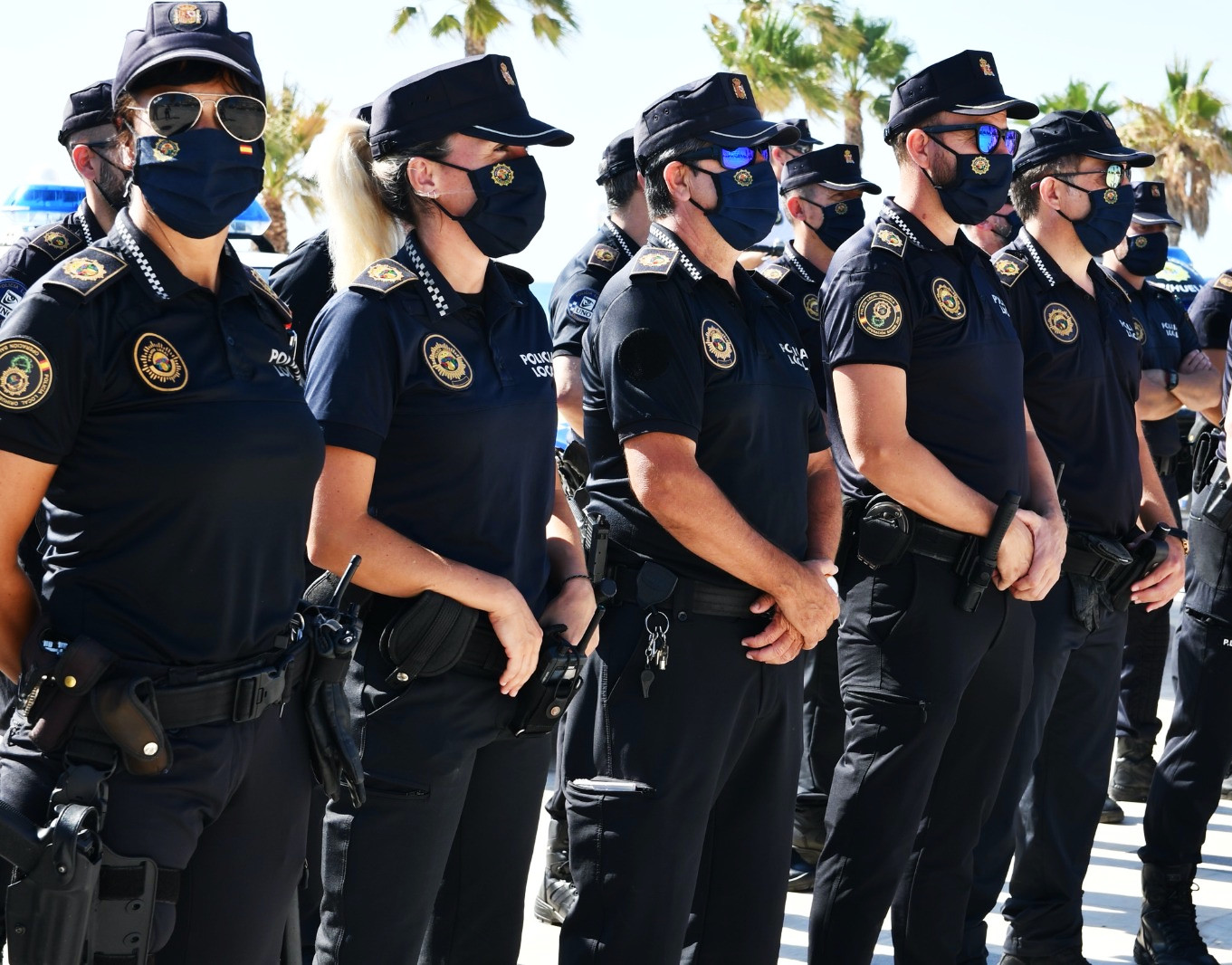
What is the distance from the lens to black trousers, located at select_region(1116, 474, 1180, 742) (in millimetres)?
6852

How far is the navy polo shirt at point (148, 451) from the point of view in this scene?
2.46m

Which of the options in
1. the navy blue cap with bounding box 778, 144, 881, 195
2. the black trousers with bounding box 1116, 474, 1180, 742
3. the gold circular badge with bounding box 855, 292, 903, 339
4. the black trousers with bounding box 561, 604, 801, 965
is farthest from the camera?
the black trousers with bounding box 1116, 474, 1180, 742

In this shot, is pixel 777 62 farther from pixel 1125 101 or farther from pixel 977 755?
pixel 977 755

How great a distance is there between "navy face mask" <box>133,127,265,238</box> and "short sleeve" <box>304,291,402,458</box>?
1.43ft

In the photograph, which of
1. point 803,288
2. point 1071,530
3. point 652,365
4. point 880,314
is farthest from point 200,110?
point 803,288

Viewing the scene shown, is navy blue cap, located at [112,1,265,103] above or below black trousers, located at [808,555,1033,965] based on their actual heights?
above

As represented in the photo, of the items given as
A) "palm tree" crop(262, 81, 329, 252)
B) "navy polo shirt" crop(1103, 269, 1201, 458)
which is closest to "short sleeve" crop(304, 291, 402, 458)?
"navy polo shirt" crop(1103, 269, 1201, 458)

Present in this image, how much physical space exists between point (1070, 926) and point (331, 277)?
2.96 m

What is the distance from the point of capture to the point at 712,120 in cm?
369

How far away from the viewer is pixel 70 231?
4.59 meters

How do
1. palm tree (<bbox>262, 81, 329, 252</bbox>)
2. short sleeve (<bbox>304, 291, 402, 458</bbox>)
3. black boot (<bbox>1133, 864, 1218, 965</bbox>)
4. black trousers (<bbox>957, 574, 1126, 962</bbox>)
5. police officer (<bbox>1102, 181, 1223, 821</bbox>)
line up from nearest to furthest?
short sleeve (<bbox>304, 291, 402, 458</bbox>) < black trousers (<bbox>957, 574, 1126, 962</bbox>) < black boot (<bbox>1133, 864, 1218, 965</bbox>) < police officer (<bbox>1102, 181, 1223, 821</bbox>) < palm tree (<bbox>262, 81, 329, 252</bbox>)

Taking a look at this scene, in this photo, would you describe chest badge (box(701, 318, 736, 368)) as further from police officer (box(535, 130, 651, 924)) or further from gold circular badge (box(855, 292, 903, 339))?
police officer (box(535, 130, 651, 924))

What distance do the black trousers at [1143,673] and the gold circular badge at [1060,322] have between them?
2668 mm

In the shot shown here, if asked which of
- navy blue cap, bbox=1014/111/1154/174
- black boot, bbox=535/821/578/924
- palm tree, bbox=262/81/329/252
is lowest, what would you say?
black boot, bbox=535/821/578/924
